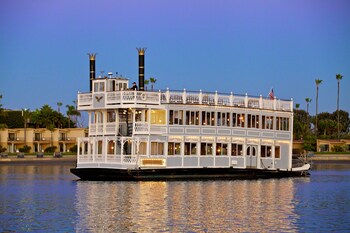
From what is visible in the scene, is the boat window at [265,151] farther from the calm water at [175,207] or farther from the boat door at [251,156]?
the calm water at [175,207]

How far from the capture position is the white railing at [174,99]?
59.1 metres

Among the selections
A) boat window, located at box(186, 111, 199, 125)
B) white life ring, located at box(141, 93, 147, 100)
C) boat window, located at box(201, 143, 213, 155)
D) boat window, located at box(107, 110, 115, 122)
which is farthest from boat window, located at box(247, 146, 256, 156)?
boat window, located at box(107, 110, 115, 122)

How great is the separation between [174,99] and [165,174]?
583 cm

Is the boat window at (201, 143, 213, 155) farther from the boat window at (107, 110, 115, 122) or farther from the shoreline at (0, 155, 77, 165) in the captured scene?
the shoreline at (0, 155, 77, 165)

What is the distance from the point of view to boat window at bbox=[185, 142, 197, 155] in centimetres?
6162

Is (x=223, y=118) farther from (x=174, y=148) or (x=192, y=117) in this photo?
(x=174, y=148)

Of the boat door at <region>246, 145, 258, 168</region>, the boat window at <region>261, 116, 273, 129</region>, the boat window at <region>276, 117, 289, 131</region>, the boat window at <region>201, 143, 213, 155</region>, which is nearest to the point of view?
the boat window at <region>201, 143, 213, 155</region>

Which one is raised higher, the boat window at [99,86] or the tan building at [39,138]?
the boat window at [99,86]

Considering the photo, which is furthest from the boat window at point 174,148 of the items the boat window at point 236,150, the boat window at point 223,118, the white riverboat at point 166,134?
the boat window at point 236,150

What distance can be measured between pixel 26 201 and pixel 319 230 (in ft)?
62.2

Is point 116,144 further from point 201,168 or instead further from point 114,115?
point 201,168

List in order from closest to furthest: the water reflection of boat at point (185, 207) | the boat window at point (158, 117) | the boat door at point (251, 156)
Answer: the water reflection of boat at point (185, 207)
the boat window at point (158, 117)
the boat door at point (251, 156)

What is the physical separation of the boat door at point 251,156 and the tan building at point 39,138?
80.7m

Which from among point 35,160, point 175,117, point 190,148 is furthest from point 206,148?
point 35,160
